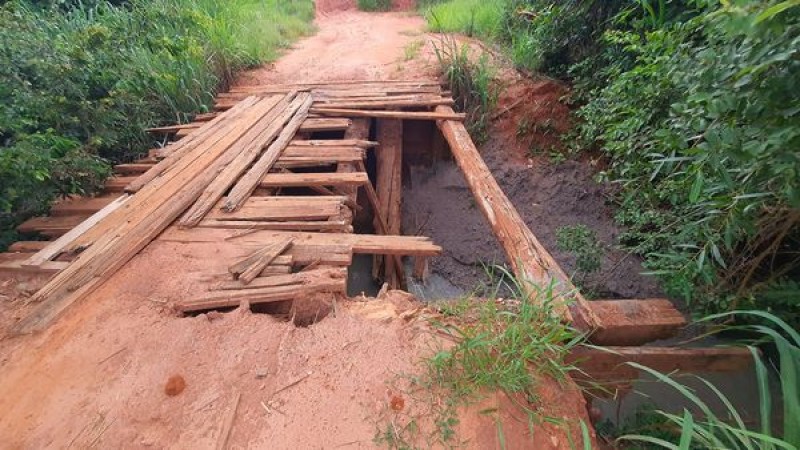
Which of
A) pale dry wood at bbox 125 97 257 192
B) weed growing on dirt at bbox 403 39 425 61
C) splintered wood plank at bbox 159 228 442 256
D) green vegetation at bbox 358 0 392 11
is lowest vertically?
splintered wood plank at bbox 159 228 442 256

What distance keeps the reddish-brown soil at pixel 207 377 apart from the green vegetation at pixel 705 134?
1173mm

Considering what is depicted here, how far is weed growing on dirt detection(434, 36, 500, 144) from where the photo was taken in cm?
521

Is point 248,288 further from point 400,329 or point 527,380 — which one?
point 527,380

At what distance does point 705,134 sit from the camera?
5.25 ft

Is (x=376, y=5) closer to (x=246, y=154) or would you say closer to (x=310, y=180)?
(x=246, y=154)

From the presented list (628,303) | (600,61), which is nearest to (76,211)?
(628,303)

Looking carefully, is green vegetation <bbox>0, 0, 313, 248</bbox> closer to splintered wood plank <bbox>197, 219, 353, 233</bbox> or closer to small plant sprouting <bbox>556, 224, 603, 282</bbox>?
splintered wood plank <bbox>197, 219, 353, 233</bbox>

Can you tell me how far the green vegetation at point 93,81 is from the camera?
2988 millimetres

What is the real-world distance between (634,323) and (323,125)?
11.3 feet

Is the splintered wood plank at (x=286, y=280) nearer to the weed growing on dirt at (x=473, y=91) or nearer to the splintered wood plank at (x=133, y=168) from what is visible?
the splintered wood plank at (x=133, y=168)

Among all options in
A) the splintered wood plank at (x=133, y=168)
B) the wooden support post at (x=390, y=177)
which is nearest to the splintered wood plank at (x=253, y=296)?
the splintered wood plank at (x=133, y=168)

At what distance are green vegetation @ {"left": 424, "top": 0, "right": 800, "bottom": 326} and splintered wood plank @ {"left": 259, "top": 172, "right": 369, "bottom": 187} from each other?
79.8 inches

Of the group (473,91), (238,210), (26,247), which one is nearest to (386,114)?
(473,91)

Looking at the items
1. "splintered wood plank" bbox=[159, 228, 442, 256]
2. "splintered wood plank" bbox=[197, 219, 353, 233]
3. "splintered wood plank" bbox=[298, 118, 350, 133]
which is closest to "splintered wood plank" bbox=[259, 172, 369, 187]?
"splintered wood plank" bbox=[197, 219, 353, 233]
